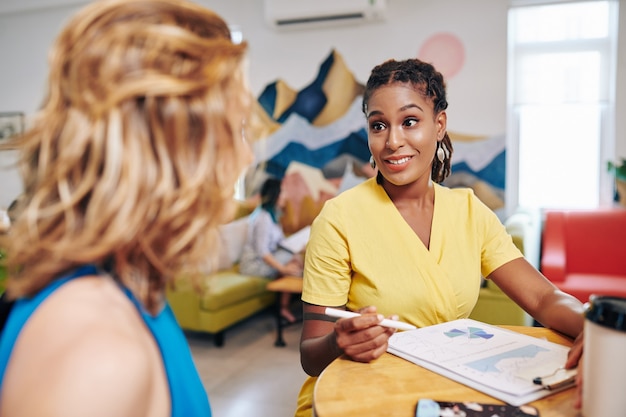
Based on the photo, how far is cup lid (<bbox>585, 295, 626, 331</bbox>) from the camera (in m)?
0.71

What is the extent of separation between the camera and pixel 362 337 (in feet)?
3.38

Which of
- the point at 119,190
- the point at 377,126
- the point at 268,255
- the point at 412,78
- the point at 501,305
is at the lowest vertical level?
the point at 501,305

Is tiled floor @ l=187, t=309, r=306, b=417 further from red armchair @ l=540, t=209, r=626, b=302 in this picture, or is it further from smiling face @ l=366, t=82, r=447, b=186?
red armchair @ l=540, t=209, r=626, b=302

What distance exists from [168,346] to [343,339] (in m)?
0.49

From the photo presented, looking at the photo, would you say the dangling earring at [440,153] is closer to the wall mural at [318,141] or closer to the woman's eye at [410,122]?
the woman's eye at [410,122]

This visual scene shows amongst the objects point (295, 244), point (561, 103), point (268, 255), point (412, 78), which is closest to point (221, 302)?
point (268, 255)

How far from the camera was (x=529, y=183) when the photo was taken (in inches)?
171

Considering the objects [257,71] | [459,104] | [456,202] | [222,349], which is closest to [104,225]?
[456,202]

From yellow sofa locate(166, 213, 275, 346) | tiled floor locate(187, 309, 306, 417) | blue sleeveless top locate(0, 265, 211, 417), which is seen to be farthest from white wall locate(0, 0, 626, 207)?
blue sleeveless top locate(0, 265, 211, 417)

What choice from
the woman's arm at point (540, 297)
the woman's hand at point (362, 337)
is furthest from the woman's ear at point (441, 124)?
the woman's hand at point (362, 337)

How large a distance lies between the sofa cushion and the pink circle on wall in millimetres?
2365

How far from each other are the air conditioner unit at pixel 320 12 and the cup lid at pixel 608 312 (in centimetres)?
396

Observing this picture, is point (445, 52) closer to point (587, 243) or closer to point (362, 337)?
point (587, 243)

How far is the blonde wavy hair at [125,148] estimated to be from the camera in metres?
0.57
